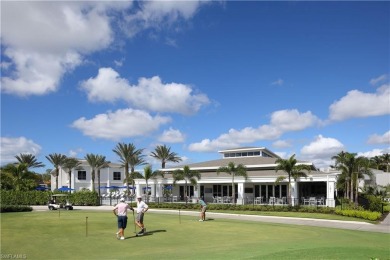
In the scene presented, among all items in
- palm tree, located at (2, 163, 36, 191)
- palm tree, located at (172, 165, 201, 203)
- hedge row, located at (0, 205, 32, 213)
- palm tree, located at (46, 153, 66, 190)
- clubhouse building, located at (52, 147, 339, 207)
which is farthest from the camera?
palm tree, located at (46, 153, 66, 190)

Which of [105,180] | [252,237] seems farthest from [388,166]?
[252,237]

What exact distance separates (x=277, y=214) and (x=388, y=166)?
80669 millimetres

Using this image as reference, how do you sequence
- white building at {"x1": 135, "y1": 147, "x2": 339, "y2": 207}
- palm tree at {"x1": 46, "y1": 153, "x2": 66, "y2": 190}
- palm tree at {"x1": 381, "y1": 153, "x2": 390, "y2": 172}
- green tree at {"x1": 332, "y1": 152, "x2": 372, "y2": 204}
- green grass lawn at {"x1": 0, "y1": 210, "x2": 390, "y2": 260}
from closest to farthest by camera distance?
green grass lawn at {"x1": 0, "y1": 210, "x2": 390, "y2": 260}, green tree at {"x1": 332, "y1": 152, "x2": 372, "y2": 204}, white building at {"x1": 135, "y1": 147, "x2": 339, "y2": 207}, palm tree at {"x1": 46, "y1": 153, "x2": 66, "y2": 190}, palm tree at {"x1": 381, "y1": 153, "x2": 390, "y2": 172}

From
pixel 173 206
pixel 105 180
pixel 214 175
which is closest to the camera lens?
pixel 173 206

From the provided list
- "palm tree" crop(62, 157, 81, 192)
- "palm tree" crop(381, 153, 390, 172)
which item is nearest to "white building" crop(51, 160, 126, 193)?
"palm tree" crop(62, 157, 81, 192)

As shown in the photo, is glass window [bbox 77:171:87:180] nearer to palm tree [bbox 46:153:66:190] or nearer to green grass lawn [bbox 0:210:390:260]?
palm tree [bbox 46:153:66:190]

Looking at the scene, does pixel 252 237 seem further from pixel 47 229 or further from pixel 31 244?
pixel 47 229

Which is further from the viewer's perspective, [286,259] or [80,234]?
[80,234]

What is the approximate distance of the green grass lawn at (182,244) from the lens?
11.9m

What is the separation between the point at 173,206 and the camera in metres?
41.0

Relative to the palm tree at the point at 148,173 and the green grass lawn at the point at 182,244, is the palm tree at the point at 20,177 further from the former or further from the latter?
the green grass lawn at the point at 182,244

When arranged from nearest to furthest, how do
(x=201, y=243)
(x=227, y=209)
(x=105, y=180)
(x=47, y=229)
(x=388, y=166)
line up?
(x=201, y=243)
(x=47, y=229)
(x=227, y=209)
(x=105, y=180)
(x=388, y=166)

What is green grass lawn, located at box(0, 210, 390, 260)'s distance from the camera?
39.0 ft

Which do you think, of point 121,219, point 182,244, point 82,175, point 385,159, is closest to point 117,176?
point 82,175
